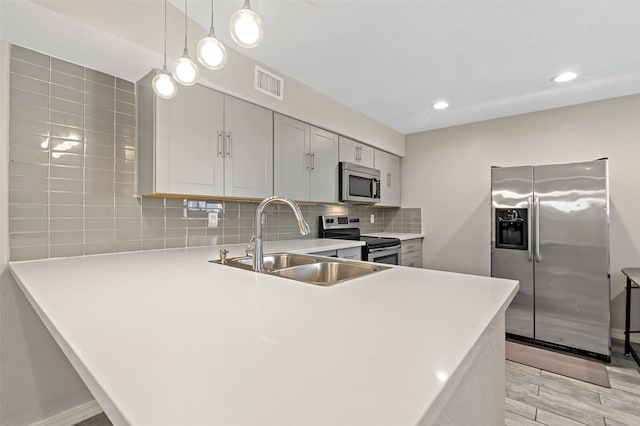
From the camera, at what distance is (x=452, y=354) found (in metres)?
0.54

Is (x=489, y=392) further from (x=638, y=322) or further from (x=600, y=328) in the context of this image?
(x=638, y=322)

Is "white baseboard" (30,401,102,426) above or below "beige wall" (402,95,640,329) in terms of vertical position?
below

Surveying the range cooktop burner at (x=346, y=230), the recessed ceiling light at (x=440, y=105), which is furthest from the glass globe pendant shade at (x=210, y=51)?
the recessed ceiling light at (x=440, y=105)

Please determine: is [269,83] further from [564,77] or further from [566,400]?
[566,400]

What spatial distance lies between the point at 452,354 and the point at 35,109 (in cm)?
224

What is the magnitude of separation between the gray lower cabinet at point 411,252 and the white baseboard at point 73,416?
3068mm

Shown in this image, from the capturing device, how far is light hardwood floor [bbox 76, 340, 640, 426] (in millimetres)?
1759

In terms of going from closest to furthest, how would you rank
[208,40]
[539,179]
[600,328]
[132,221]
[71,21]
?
[208,40]
[71,21]
[132,221]
[600,328]
[539,179]

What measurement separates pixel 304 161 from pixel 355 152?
0.91m

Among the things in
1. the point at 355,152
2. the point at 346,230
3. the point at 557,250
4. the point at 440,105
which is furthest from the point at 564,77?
the point at 346,230

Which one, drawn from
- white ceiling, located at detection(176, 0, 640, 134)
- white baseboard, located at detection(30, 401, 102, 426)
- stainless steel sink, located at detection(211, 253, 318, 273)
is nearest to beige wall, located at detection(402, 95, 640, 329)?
white ceiling, located at detection(176, 0, 640, 134)

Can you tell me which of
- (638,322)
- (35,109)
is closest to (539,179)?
(638,322)

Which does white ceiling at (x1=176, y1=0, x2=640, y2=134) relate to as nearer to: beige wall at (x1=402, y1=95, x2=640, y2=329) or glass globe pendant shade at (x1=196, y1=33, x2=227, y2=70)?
beige wall at (x1=402, y1=95, x2=640, y2=329)

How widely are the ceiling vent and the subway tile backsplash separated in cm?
86
